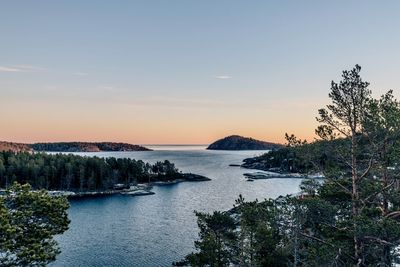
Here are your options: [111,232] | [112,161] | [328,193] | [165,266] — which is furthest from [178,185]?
[328,193]

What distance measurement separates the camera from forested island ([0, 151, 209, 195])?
12244 cm

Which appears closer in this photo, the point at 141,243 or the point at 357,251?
the point at 357,251

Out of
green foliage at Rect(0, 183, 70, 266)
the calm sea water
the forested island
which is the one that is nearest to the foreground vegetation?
green foliage at Rect(0, 183, 70, 266)

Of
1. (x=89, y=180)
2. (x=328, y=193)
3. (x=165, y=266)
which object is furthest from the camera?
(x=89, y=180)

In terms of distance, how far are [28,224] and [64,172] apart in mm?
116883

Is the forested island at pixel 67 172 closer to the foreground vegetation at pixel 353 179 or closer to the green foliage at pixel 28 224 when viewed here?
the green foliage at pixel 28 224

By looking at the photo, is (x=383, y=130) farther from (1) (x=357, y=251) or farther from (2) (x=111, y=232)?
(2) (x=111, y=232)

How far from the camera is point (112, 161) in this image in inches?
5541

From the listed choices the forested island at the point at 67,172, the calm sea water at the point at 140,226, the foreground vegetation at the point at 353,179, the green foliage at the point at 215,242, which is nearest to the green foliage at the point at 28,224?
the foreground vegetation at the point at 353,179

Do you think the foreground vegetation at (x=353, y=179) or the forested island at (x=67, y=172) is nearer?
the foreground vegetation at (x=353, y=179)

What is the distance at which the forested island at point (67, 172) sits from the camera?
402ft

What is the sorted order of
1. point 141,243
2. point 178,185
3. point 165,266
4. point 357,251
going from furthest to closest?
point 178,185 < point 141,243 < point 165,266 < point 357,251

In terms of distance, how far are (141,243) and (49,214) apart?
42322 mm

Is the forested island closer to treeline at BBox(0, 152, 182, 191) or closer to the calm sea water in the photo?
treeline at BBox(0, 152, 182, 191)
